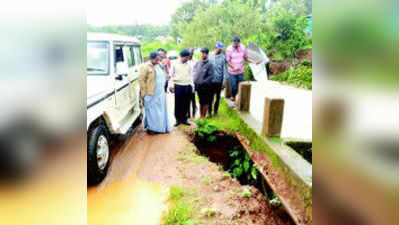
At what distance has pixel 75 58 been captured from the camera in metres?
0.88

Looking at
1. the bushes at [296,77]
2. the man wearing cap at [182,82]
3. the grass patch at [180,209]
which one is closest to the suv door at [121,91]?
the man wearing cap at [182,82]

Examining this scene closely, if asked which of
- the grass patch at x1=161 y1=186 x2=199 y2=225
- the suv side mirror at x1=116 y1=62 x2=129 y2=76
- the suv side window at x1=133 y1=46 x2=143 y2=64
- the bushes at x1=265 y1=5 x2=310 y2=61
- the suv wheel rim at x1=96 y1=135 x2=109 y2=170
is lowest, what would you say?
the grass patch at x1=161 y1=186 x2=199 y2=225

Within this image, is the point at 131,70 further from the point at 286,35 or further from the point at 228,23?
the point at 286,35

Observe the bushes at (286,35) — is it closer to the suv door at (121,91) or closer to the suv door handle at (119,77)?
the suv door at (121,91)

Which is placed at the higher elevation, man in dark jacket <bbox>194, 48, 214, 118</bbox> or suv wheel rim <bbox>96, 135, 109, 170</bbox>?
man in dark jacket <bbox>194, 48, 214, 118</bbox>

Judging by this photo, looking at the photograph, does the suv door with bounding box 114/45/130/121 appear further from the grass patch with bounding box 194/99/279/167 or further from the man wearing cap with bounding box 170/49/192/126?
the grass patch with bounding box 194/99/279/167

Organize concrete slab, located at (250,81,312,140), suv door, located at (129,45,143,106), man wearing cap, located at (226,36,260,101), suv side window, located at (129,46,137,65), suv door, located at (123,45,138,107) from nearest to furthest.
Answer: concrete slab, located at (250,81,312,140), suv door, located at (123,45,138,107), suv door, located at (129,45,143,106), suv side window, located at (129,46,137,65), man wearing cap, located at (226,36,260,101)

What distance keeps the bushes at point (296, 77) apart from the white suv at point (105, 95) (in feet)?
27.2

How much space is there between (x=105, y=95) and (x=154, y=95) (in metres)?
1.68

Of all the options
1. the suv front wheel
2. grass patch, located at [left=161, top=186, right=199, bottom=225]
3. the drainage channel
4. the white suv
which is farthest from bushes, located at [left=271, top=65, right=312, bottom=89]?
the suv front wheel

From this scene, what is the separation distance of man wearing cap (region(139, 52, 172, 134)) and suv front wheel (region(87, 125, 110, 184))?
1704 millimetres

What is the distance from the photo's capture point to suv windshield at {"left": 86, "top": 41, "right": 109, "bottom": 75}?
16.0ft

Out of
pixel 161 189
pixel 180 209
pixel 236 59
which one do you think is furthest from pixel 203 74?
pixel 180 209

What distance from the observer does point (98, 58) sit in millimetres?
5008
